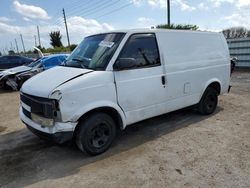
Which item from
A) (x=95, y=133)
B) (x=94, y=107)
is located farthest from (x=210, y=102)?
(x=94, y=107)

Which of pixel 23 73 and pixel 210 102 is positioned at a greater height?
pixel 23 73

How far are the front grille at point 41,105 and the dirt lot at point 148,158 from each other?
867 millimetres

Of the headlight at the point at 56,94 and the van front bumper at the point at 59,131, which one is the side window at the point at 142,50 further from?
the van front bumper at the point at 59,131

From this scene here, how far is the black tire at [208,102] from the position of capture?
5.86 meters

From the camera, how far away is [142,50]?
4.45 meters

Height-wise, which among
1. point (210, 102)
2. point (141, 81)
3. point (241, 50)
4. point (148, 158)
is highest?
point (141, 81)

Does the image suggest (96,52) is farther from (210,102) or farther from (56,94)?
(210,102)

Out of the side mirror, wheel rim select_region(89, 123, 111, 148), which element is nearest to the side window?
the side mirror

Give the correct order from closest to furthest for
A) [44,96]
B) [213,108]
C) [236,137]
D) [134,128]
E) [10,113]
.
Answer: [44,96] < [236,137] < [134,128] < [213,108] < [10,113]

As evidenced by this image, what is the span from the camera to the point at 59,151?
171 inches

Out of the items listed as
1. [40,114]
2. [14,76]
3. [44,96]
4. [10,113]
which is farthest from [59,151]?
[14,76]

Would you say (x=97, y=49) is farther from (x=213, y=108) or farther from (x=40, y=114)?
(x=213, y=108)

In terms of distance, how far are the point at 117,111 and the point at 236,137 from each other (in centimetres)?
242

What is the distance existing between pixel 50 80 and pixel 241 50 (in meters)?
13.5
